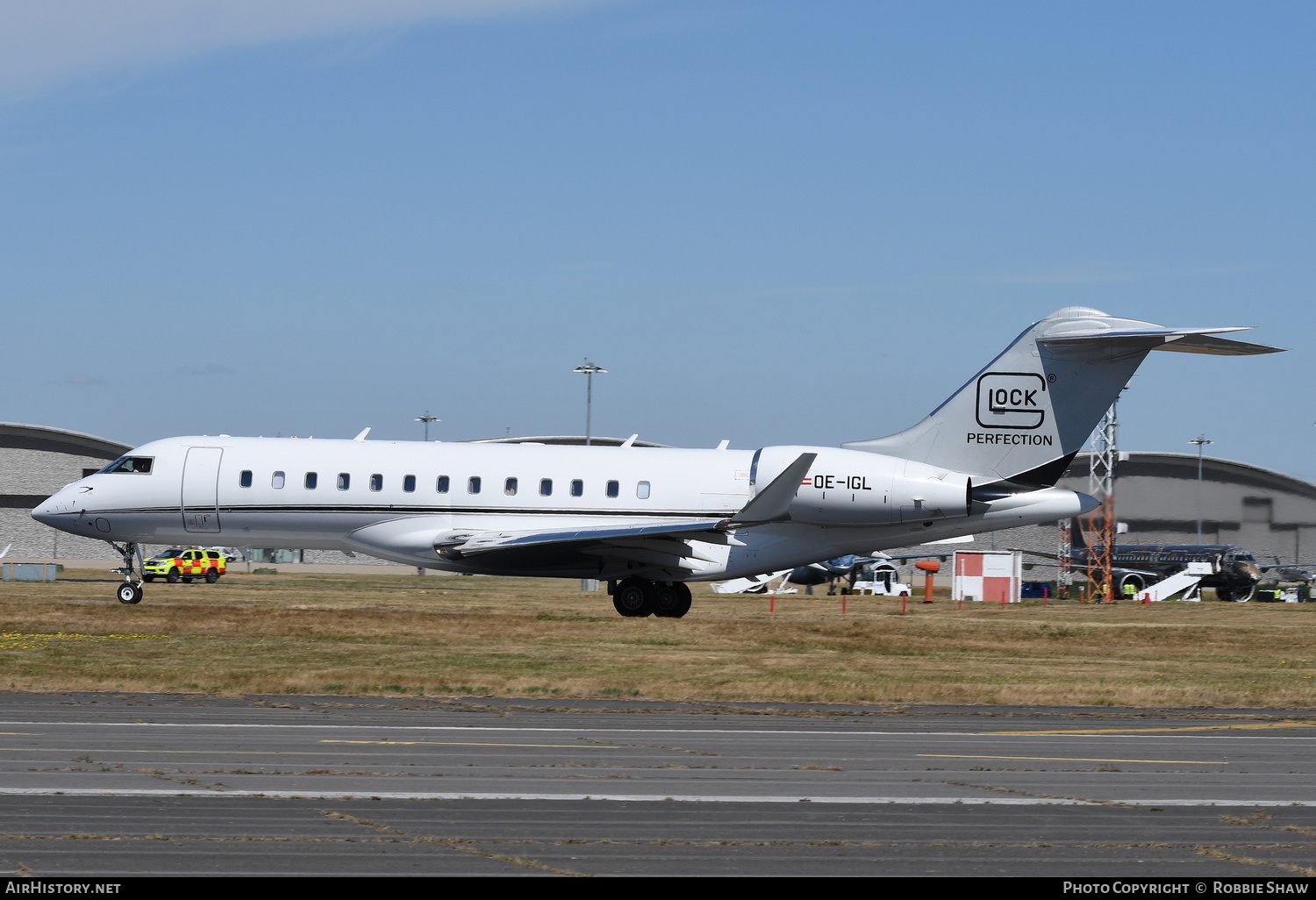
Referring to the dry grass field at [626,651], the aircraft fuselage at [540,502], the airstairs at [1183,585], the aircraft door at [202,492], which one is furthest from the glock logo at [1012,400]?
the airstairs at [1183,585]

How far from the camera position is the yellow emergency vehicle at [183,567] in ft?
178

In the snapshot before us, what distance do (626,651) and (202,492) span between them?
11.0m

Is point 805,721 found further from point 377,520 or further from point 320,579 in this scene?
point 320,579

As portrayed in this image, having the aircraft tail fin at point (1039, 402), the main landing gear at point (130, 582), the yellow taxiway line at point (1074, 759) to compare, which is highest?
the aircraft tail fin at point (1039, 402)

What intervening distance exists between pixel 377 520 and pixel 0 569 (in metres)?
35.7

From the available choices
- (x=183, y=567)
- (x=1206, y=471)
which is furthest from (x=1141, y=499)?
(x=183, y=567)

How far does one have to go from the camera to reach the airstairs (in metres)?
53.8

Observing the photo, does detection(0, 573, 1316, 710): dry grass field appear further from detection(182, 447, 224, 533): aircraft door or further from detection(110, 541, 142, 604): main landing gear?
detection(182, 447, 224, 533): aircraft door

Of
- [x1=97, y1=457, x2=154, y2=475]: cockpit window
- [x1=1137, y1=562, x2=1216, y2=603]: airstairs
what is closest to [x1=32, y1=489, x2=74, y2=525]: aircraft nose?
[x1=97, y1=457, x2=154, y2=475]: cockpit window

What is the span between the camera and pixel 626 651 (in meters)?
22.6

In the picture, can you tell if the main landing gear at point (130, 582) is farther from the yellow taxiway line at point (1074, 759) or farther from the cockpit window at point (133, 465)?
the yellow taxiway line at point (1074, 759)

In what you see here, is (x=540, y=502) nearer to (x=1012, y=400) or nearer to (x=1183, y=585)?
(x=1012, y=400)

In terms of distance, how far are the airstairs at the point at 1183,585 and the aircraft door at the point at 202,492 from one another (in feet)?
117

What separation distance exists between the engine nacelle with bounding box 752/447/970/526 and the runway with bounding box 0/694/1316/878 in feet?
38.9
